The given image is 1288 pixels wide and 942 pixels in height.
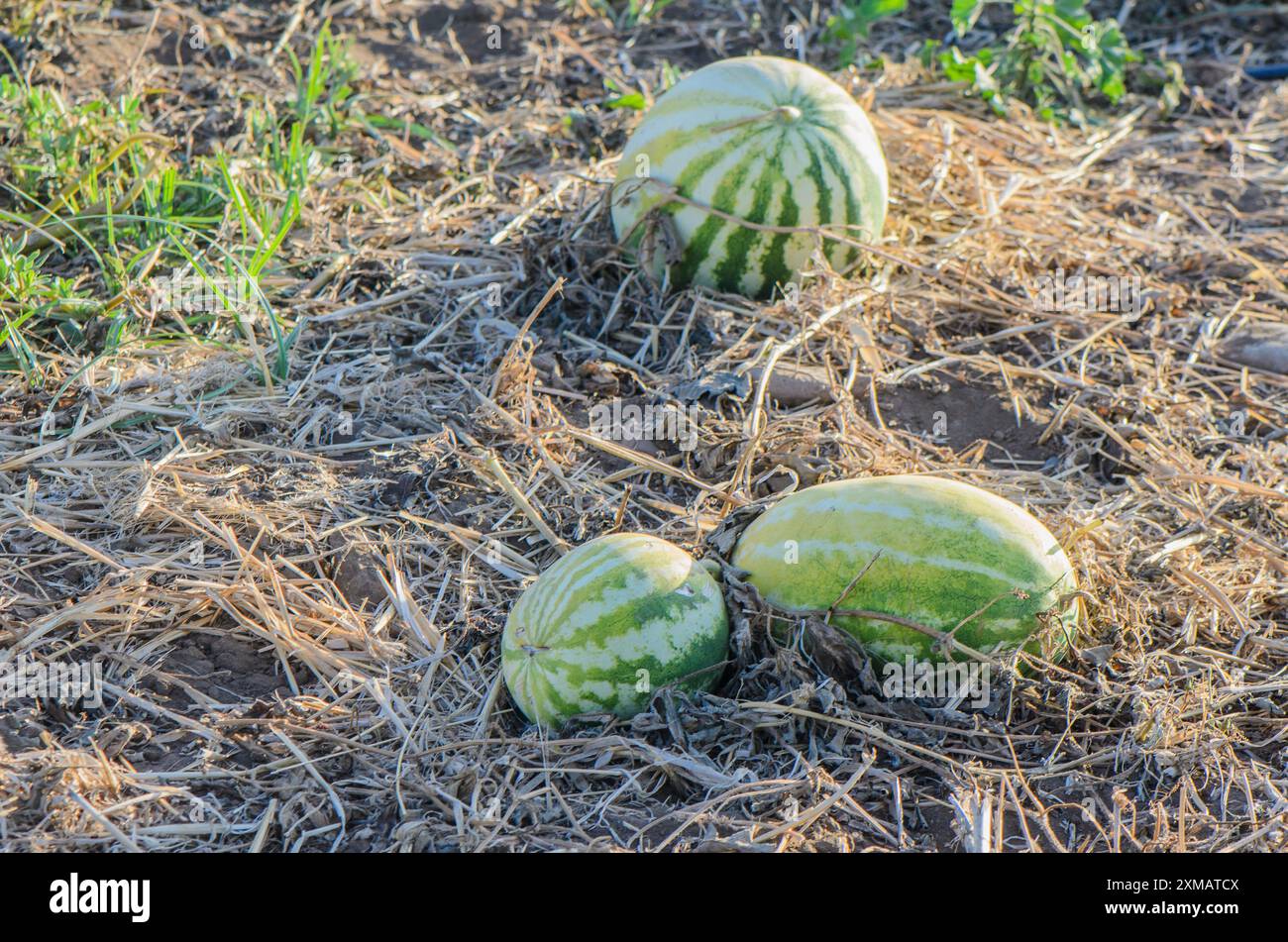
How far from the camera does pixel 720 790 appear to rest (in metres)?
2.38

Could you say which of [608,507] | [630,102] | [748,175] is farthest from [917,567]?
[630,102]

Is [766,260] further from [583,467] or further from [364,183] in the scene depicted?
[364,183]

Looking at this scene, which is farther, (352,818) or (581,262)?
(581,262)

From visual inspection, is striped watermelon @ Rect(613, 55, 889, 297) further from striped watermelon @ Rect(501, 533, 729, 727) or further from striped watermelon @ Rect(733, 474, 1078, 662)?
striped watermelon @ Rect(501, 533, 729, 727)

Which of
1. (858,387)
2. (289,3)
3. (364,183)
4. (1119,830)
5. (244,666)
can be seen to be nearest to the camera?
(1119,830)

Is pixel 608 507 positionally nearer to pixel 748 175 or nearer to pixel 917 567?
pixel 917 567

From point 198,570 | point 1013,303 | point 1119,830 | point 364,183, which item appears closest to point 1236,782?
point 1119,830

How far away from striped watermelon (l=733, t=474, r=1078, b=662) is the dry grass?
0.10 metres

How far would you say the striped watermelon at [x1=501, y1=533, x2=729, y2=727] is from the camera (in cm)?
242

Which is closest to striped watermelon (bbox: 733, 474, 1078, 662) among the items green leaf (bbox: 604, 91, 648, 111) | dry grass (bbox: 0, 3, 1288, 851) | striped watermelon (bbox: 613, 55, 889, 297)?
dry grass (bbox: 0, 3, 1288, 851)

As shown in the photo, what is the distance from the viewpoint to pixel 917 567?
8.16 ft

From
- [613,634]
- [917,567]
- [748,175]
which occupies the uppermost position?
[748,175]

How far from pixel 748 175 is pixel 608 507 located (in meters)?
1.12

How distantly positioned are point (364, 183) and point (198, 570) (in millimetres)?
1915
